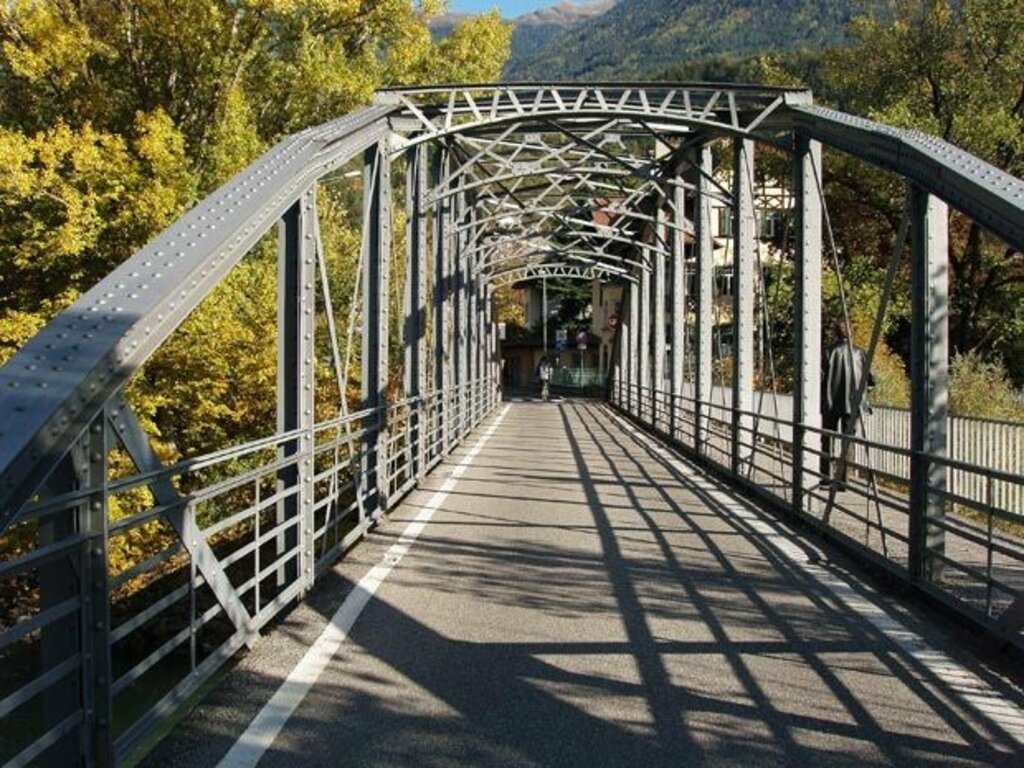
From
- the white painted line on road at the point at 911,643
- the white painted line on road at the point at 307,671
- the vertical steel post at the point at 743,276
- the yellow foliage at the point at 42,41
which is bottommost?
the white painted line on road at the point at 911,643

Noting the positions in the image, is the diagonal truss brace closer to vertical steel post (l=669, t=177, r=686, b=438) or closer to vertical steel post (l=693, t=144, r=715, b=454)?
vertical steel post (l=693, t=144, r=715, b=454)

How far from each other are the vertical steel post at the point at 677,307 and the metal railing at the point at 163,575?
26.0 ft

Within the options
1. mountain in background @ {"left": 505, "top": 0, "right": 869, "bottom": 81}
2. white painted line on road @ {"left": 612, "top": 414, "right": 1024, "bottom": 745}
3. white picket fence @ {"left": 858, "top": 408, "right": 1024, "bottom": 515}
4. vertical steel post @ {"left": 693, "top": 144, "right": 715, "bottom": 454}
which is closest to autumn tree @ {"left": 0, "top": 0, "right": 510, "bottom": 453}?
vertical steel post @ {"left": 693, "top": 144, "right": 715, "bottom": 454}

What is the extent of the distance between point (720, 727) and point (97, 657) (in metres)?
2.55

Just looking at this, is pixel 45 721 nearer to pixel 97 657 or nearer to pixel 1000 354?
pixel 97 657

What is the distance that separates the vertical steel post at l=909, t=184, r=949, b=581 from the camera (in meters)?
7.03

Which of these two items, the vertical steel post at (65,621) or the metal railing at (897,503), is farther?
the metal railing at (897,503)

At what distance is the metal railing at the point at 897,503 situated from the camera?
6227mm

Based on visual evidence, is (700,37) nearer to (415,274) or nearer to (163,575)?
(415,274)

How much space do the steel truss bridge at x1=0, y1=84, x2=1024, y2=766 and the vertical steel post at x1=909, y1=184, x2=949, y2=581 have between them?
0.6 inches

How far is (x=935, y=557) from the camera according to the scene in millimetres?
6934

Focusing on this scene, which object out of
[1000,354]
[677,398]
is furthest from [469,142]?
[1000,354]

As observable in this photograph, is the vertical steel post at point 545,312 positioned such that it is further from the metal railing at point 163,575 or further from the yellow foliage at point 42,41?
the metal railing at point 163,575

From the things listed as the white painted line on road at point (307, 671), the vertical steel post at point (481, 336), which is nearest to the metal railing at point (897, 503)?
the white painted line on road at point (307, 671)
